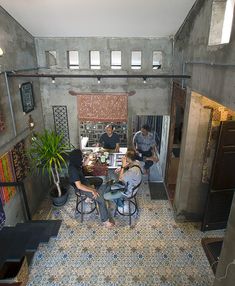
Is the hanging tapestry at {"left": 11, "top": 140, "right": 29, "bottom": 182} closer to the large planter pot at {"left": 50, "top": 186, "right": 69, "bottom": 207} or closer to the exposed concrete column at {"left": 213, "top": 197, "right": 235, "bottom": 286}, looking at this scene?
the large planter pot at {"left": 50, "top": 186, "right": 69, "bottom": 207}

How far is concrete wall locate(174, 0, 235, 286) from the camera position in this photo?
8.55ft

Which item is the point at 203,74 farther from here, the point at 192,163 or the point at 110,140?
the point at 110,140

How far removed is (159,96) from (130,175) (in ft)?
8.83

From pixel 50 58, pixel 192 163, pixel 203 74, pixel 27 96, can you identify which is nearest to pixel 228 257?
pixel 192 163

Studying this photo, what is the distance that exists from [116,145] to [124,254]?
2.92 m

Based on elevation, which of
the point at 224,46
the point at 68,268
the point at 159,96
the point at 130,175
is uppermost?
the point at 224,46

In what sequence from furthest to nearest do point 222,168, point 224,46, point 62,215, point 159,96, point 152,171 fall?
point 152,171 → point 159,96 → point 62,215 → point 222,168 → point 224,46

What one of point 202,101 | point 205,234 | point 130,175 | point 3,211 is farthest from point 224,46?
point 3,211

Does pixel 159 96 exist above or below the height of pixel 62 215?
above

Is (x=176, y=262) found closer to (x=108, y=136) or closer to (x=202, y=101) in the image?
(x=202, y=101)

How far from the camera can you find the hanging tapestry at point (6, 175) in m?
4.34

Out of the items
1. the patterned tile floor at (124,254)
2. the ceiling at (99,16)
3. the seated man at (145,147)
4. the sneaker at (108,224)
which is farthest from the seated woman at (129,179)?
the ceiling at (99,16)

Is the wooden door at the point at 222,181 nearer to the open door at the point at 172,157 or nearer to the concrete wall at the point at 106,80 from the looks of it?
the open door at the point at 172,157

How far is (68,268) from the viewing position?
399 centimetres
